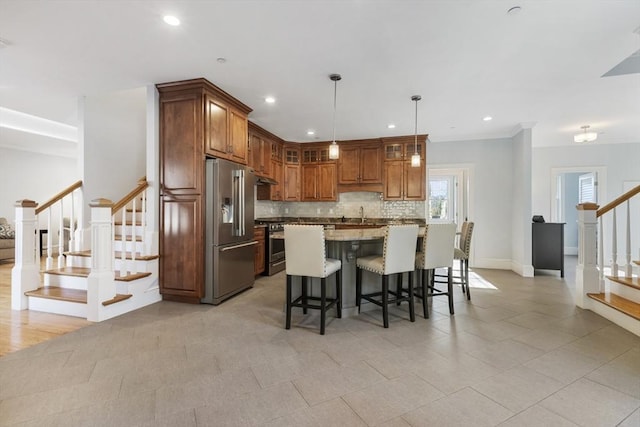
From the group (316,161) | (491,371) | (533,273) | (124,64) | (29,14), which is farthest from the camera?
(316,161)

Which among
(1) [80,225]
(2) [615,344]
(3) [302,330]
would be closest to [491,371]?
(2) [615,344]

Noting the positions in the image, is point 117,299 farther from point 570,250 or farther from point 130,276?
point 570,250

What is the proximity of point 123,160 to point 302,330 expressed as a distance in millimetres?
3937

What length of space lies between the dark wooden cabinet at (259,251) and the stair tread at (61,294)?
2244 millimetres

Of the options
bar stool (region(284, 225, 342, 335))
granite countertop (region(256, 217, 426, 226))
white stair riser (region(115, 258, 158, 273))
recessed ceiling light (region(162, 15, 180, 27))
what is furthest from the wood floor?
granite countertop (region(256, 217, 426, 226))

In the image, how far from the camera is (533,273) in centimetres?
511

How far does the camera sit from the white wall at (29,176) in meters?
6.98

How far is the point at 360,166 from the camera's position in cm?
622

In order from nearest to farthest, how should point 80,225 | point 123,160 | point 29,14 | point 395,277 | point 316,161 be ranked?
1. point 29,14
2. point 395,277
3. point 80,225
4. point 123,160
5. point 316,161

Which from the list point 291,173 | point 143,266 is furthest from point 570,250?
point 143,266

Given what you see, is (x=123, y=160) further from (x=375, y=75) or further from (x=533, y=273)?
(x=533, y=273)

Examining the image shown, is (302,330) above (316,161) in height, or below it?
below

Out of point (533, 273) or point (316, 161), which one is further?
point (316, 161)

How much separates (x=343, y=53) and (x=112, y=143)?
3.74 metres
